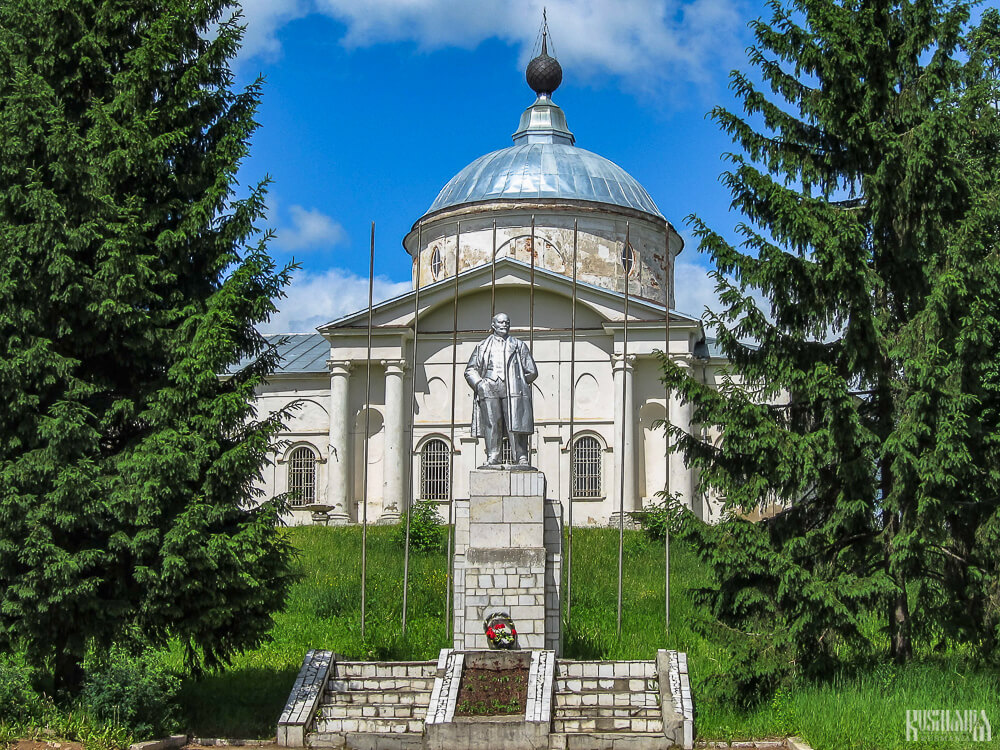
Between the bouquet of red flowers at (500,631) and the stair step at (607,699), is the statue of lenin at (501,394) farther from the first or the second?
the stair step at (607,699)

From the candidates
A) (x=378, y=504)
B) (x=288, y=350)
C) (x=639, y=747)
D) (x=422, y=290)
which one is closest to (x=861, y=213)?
(x=639, y=747)

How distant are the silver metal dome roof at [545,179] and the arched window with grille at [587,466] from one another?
748cm

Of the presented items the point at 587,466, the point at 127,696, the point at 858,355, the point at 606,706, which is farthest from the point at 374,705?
the point at 587,466

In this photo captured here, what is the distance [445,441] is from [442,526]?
4.20 m

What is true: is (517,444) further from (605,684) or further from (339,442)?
(339,442)

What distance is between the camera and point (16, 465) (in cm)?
1179

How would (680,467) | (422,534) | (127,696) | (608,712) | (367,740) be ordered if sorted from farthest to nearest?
(680,467)
(422,534)
(608,712)
(367,740)
(127,696)

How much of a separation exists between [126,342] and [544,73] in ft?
96.4

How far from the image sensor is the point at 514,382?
15.0 metres

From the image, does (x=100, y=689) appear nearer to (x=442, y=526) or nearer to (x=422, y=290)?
(x=442, y=526)

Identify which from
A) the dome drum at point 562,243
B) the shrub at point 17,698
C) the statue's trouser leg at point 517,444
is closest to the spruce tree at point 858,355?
the statue's trouser leg at point 517,444

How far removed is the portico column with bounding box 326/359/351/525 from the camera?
31.2 m

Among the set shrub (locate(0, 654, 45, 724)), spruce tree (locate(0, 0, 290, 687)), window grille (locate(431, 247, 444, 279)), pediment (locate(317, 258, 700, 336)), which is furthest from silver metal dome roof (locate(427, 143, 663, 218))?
shrub (locate(0, 654, 45, 724))

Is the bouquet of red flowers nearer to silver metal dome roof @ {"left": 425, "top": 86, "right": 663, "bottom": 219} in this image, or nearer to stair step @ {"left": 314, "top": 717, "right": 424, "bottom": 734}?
stair step @ {"left": 314, "top": 717, "right": 424, "bottom": 734}
